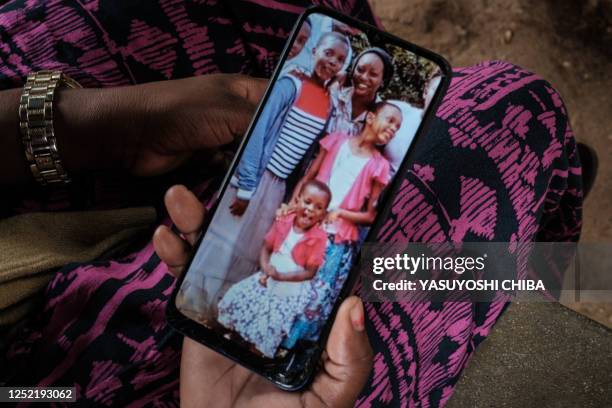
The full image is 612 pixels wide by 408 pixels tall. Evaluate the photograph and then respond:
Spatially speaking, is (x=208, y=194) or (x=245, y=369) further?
(x=208, y=194)

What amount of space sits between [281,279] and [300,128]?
0.42 ft

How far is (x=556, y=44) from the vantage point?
3.76 feet

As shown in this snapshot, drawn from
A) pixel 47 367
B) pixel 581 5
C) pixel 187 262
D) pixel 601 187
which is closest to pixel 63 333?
pixel 47 367

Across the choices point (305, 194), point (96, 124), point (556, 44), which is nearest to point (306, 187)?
point (305, 194)

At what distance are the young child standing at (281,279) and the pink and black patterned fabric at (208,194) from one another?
9cm

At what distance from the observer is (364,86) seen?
508 millimetres

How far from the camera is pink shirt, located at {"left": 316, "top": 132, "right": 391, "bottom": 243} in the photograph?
0.52 metres

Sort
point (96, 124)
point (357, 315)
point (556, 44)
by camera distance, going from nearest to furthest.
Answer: point (357, 315) → point (96, 124) → point (556, 44)

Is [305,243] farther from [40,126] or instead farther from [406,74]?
[40,126]

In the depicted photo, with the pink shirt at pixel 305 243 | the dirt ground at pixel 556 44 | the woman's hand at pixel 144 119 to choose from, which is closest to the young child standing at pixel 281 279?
the pink shirt at pixel 305 243

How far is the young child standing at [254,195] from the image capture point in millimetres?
524

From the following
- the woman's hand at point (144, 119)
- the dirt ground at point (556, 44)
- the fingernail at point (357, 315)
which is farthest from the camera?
the dirt ground at point (556, 44)

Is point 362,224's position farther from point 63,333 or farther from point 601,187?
point 601,187

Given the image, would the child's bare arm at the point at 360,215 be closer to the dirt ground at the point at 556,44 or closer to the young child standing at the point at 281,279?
the young child standing at the point at 281,279
